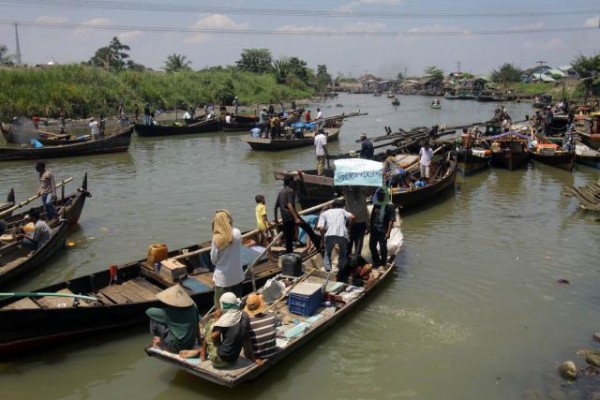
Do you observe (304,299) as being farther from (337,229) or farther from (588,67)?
(588,67)

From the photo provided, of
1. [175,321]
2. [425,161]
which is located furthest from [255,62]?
[175,321]

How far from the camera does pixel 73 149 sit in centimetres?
2458

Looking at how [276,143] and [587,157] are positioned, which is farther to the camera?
[276,143]

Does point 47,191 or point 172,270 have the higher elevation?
point 47,191

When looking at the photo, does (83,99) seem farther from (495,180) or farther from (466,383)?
(466,383)

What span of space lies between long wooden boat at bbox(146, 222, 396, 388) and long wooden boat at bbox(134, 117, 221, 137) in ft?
80.5

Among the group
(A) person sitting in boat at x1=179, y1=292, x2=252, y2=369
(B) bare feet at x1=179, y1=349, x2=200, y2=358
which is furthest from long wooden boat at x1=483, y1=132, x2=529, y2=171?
(B) bare feet at x1=179, y1=349, x2=200, y2=358

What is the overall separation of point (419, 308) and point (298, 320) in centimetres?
252

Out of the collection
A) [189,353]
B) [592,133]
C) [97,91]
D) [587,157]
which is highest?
[97,91]

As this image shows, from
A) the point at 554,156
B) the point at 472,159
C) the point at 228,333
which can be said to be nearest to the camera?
the point at 228,333

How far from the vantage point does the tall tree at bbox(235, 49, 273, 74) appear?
79000 millimetres

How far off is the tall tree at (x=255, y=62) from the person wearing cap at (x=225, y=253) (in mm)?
73928

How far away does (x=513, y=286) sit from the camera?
999 cm

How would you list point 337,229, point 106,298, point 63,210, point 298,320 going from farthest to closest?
point 63,210
point 337,229
point 106,298
point 298,320
